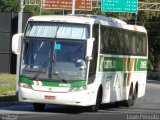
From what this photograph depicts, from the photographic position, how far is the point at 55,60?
20.3 meters

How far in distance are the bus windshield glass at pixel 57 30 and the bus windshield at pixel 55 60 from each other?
0.20 metres

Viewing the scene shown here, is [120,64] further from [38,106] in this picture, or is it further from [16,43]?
[16,43]

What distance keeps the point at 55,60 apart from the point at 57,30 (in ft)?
3.66

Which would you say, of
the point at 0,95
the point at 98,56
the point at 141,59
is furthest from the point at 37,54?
the point at 141,59

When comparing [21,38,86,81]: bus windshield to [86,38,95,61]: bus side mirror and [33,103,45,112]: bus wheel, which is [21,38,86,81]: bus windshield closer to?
[86,38,95,61]: bus side mirror

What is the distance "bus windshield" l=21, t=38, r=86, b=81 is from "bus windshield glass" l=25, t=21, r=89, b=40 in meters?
0.20

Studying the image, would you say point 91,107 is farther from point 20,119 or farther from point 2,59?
point 2,59

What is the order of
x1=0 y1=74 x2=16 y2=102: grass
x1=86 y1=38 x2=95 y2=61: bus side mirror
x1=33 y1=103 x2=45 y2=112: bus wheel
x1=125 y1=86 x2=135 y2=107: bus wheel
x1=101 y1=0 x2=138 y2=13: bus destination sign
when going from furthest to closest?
x1=101 y1=0 x2=138 y2=13: bus destination sign < x1=125 y1=86 x2=135 y2=107: bus wheel < x1=0 y1=74 x2=16 y2=102: grass < x1=33 y1=103 x2=45 y2=112: bus wheel < x1=86 y1=38 x2=95 y2=61: bus side mirror

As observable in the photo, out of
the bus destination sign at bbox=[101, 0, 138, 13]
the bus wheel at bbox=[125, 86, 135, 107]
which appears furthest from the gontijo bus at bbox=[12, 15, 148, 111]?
the bus destination sign at bbox=[101, 0, 138, 13]

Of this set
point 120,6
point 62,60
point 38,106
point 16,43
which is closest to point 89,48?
point 62,60

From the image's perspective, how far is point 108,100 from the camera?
23.3 metres

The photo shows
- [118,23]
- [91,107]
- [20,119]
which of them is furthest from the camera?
[118,23]

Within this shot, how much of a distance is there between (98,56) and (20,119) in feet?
16.2

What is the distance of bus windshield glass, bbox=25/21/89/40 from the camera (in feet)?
67.8
